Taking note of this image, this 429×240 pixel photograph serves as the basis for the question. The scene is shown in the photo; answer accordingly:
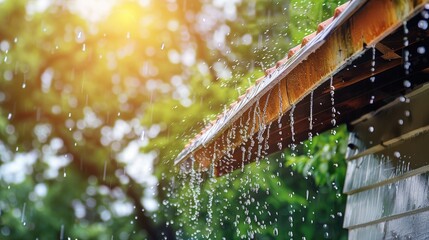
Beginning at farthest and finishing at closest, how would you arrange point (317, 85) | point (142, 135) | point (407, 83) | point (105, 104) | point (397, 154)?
point (105, 104), point (142, 135), point (397, 154), point (407, 83), point (317, 85)

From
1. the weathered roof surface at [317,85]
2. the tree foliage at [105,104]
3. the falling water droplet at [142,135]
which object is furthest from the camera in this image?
the falling water droplet at [142,135]

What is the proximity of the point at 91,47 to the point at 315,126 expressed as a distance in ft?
40.3

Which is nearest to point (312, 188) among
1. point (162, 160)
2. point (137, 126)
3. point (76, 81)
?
point (162, 160)

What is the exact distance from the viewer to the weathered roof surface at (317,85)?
107 inches

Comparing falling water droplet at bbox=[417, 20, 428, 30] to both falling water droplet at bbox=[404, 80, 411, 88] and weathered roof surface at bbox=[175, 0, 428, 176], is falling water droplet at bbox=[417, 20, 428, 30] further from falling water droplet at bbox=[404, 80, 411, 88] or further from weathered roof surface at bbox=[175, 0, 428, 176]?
falling water droplet at bbox=[404, 80, 411, 88]

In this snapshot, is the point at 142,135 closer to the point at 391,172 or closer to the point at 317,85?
the point at 391,172

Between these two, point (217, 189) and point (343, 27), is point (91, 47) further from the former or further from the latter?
point (343, 27)

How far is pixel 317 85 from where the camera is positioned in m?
3.29

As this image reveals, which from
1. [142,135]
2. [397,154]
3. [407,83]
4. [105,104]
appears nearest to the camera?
[407,83]

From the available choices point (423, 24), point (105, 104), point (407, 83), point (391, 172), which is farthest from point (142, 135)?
point (423, 24)

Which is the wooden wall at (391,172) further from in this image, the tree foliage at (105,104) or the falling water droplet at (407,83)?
the tree foliage at (105,104)

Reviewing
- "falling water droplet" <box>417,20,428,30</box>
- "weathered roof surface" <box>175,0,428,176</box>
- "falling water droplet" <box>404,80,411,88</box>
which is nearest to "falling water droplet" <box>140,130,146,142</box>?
"weathered roof surface" <box>175,0,428,176</box>

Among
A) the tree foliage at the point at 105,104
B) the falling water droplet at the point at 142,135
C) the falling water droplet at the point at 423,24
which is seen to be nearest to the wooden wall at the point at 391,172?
the falling water droplet at the point at 423,24

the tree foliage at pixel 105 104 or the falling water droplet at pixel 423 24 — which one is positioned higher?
the tree foliage at pixel 105 104
